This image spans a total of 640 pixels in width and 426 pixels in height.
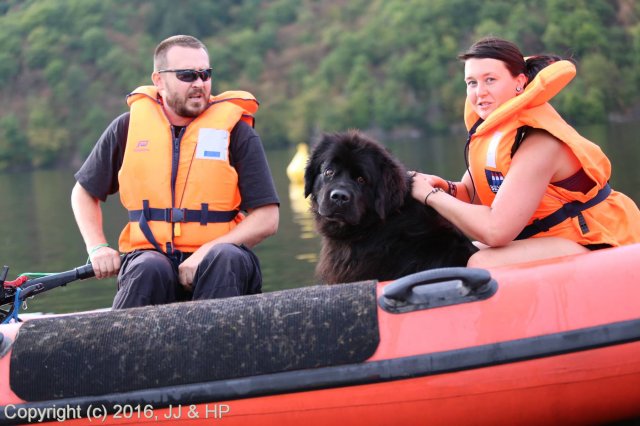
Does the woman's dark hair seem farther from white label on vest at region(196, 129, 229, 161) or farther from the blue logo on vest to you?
white label on vest at region(196, 129, 229, 161)

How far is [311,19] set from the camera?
247 ft

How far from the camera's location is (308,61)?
69.1 m

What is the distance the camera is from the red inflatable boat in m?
3.10

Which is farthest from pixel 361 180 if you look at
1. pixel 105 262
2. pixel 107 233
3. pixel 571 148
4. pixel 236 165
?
pixel 107 233

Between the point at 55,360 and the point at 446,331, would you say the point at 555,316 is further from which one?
the point at 55,360

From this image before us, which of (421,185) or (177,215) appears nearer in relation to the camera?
(421,185)

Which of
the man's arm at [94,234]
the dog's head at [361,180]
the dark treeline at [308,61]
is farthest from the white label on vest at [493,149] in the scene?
the dark treeline at [308,61]

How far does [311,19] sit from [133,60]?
17955mm

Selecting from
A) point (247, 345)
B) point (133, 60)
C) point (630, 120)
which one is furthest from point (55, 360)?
point (133, 60)

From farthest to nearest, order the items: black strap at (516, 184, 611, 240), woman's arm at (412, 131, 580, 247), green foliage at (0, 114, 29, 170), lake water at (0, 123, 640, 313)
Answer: green foliage at (0, 114, 29, 170) → lake water at (0, 123, 640, 313) → black strap at (516, 184, 611, 240) → woman's arm at (412, 131, 580, 247)

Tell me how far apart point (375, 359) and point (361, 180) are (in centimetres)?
98

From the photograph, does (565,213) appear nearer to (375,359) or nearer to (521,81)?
(521,81)

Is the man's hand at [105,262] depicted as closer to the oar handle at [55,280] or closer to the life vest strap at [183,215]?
the oar handle at [55,280]

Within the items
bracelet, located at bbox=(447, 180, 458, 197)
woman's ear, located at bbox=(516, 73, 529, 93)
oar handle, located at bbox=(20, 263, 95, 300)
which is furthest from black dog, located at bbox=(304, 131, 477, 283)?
oar handle, located at bbox=(20, 263, 95, 300)
